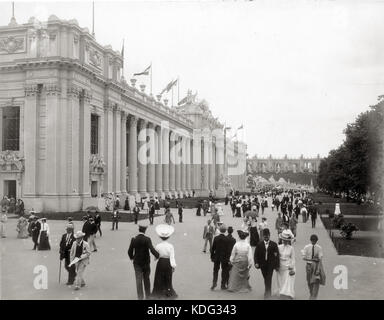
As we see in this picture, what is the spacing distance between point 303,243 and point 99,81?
91.0 ft

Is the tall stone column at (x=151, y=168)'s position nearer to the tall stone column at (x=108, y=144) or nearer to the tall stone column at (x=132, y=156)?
the tall stone column at (x=132, y=156)

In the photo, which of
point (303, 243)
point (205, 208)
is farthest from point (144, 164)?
point (303, 243)

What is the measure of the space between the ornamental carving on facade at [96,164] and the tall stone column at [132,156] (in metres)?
12.3

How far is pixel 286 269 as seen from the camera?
1159 centimetres

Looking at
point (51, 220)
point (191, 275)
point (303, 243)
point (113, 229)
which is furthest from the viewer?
point (51, 220)

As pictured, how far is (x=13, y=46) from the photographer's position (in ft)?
127

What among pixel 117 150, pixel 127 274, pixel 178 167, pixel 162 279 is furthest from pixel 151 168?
pixel 162 279

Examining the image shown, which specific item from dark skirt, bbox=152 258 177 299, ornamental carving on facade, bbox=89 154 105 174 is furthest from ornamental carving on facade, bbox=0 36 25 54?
dark skirt, bbox=152 258 177 299

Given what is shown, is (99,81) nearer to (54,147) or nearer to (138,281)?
(54,147)

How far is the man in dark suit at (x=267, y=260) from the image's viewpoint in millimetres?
11695

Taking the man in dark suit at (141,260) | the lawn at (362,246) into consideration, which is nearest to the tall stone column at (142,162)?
the lawn at (362,246)

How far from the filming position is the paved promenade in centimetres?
1198

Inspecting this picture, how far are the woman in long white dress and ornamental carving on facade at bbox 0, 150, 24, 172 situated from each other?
30927 mm

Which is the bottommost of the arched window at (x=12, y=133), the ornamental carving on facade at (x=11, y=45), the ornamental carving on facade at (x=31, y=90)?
the arched window at (x=12, y=133)
